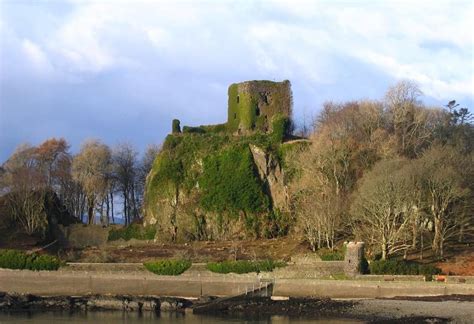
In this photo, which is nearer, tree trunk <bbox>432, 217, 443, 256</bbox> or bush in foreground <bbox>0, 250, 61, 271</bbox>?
tree trunk <bbox>432, 217, 443, 256</bbox>

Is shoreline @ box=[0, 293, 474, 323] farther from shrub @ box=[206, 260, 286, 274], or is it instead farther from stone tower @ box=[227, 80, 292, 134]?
stone tower @ box=[227, 80, 292, 134]

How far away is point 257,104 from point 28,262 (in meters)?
35.8

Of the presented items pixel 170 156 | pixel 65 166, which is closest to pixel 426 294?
pixel 170 156

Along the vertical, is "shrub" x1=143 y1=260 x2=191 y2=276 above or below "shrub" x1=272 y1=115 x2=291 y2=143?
below

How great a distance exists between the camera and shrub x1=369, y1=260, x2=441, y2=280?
49.2 meters

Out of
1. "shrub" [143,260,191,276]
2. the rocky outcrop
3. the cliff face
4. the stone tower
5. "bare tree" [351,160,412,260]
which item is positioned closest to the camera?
"bare tree" [351,160,412,260]

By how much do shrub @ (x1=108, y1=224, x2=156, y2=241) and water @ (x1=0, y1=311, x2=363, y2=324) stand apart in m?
28.6

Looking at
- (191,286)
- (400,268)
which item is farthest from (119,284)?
(400,268)

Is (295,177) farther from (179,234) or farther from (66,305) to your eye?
(66,305)

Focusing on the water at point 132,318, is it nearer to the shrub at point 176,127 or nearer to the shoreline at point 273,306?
the shoreline at point 273,306

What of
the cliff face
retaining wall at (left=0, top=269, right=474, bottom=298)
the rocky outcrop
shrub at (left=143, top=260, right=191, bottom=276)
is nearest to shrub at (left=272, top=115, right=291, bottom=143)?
the cliff face

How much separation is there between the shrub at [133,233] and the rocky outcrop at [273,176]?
11.9 m

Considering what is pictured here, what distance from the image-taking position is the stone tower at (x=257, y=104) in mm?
83812

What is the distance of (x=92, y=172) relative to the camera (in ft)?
267
